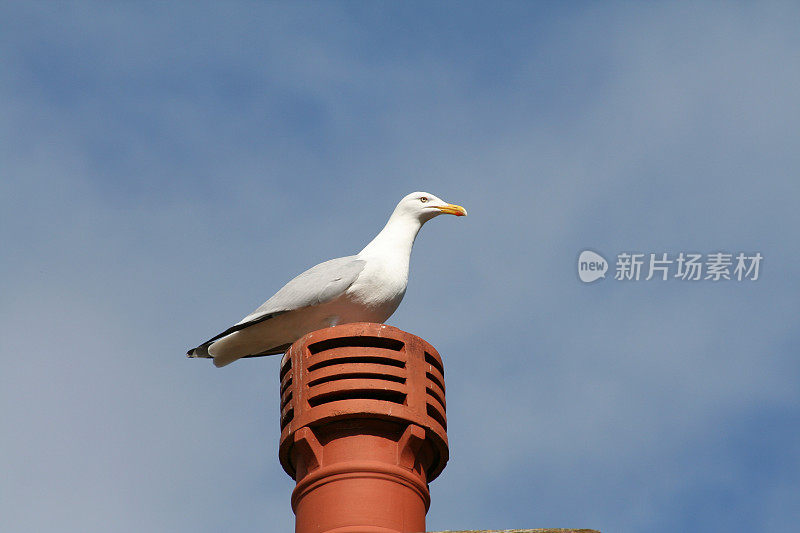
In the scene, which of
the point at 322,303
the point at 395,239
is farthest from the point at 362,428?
the point at 395,239

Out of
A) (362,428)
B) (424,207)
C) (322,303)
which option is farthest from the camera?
(424,207)

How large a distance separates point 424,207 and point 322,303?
1.70m

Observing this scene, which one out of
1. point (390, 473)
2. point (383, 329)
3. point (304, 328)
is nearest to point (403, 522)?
point (390, 473)

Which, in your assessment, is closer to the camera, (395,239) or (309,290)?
(309,290)

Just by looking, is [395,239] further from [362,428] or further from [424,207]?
[362,428]

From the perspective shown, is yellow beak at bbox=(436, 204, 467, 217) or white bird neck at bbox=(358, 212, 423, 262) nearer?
white bird neck at bbox=(358, 212, 423, 262)

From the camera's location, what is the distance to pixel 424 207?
10.0 metres

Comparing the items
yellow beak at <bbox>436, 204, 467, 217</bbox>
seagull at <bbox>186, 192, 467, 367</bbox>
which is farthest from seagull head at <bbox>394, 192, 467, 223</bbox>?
seagull at <bbox>186, 192, 467, 367</bbox>

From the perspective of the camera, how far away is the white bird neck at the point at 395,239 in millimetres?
9336

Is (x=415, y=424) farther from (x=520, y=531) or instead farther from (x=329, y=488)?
(x=520, y=531)

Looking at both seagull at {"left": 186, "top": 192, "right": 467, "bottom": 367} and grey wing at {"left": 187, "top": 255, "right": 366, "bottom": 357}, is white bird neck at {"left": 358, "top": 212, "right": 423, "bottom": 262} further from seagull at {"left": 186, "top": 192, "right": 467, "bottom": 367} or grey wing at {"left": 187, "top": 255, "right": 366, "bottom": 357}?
grey wing at {"left": 187, "top": 255, "right": 366, "bottom": 357}

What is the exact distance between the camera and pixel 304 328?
29.7 feet

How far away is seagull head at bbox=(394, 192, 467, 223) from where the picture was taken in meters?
9.96

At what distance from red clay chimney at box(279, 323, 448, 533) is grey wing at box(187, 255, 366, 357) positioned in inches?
55.2
